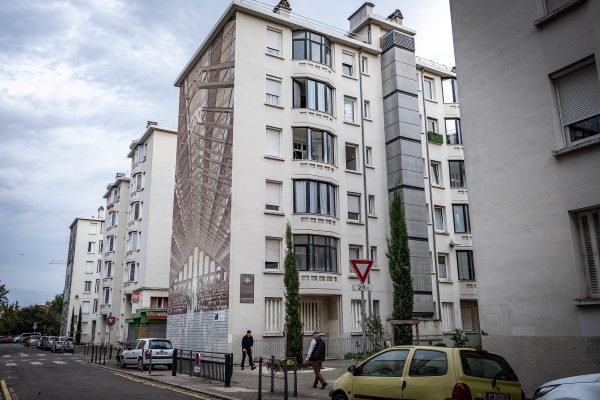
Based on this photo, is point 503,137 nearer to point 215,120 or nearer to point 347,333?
point 347,333

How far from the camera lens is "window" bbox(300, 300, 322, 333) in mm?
28556

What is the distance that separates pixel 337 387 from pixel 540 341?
4.36 m

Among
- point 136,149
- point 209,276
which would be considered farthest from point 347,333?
point 136,149

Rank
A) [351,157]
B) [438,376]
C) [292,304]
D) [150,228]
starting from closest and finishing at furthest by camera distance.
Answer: [438,376] < [292,304] < [351,157] < [150,228]

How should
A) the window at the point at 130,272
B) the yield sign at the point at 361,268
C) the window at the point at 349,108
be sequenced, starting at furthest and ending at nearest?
the window at the point at 130,272
the window at the point at 349,108
the yield sign at the point at 361,268

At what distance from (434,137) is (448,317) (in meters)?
12.4

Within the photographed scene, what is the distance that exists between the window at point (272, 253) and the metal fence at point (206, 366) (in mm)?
7292

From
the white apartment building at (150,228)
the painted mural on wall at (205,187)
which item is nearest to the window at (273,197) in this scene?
the painted mural on wall at (205,187)

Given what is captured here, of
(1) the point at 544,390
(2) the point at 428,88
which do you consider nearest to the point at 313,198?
(2) the point at 428,88

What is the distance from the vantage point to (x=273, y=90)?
30.0 m

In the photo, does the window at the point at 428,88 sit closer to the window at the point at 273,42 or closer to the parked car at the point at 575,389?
the window at the point at 273,42

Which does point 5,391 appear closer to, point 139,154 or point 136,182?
point 136,182

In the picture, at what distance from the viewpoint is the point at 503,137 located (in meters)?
12.2

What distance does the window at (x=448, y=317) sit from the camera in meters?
33.2
